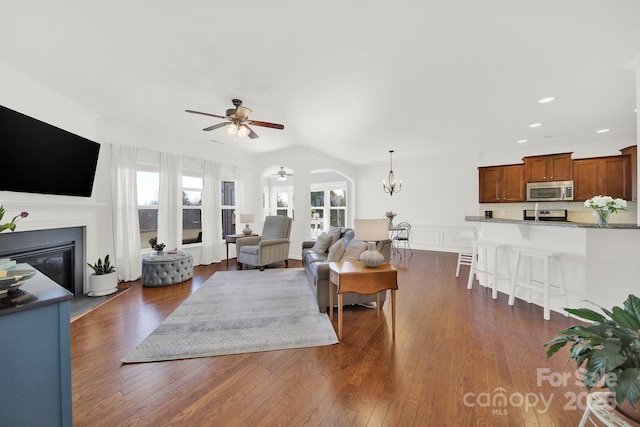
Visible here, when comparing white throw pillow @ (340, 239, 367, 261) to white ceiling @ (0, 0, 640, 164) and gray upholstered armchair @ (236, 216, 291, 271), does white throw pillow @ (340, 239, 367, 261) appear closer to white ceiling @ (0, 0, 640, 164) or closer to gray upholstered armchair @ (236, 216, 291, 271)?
white ceiling @ (0, 0, 640, 164)

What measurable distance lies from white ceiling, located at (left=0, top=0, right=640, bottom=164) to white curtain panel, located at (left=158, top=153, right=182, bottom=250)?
0.95m

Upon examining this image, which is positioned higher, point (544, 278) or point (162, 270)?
point (544, 278)

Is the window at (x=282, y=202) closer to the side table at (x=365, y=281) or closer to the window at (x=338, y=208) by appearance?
the window at (x=338, y=208)

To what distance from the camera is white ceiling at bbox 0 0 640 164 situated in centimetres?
180

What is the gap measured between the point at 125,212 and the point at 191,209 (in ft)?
4.43

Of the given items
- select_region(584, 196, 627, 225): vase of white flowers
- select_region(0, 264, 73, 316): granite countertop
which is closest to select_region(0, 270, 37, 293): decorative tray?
select_region(0, 264, 73, 316): granite countertop

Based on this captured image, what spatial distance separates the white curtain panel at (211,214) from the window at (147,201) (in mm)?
904

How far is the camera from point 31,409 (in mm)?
1066

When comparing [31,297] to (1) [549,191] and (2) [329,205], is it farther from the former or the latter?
(2) [329,205]

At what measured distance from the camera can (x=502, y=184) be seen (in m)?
5.94

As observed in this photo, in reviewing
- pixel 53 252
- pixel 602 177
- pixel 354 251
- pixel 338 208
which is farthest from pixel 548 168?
pixel 53 252

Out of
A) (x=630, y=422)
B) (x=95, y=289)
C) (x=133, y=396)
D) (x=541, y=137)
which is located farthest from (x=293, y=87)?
(x=541, y=137)

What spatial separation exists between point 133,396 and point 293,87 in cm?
317

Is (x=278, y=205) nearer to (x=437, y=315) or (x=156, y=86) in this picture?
(x=156, y=86)
